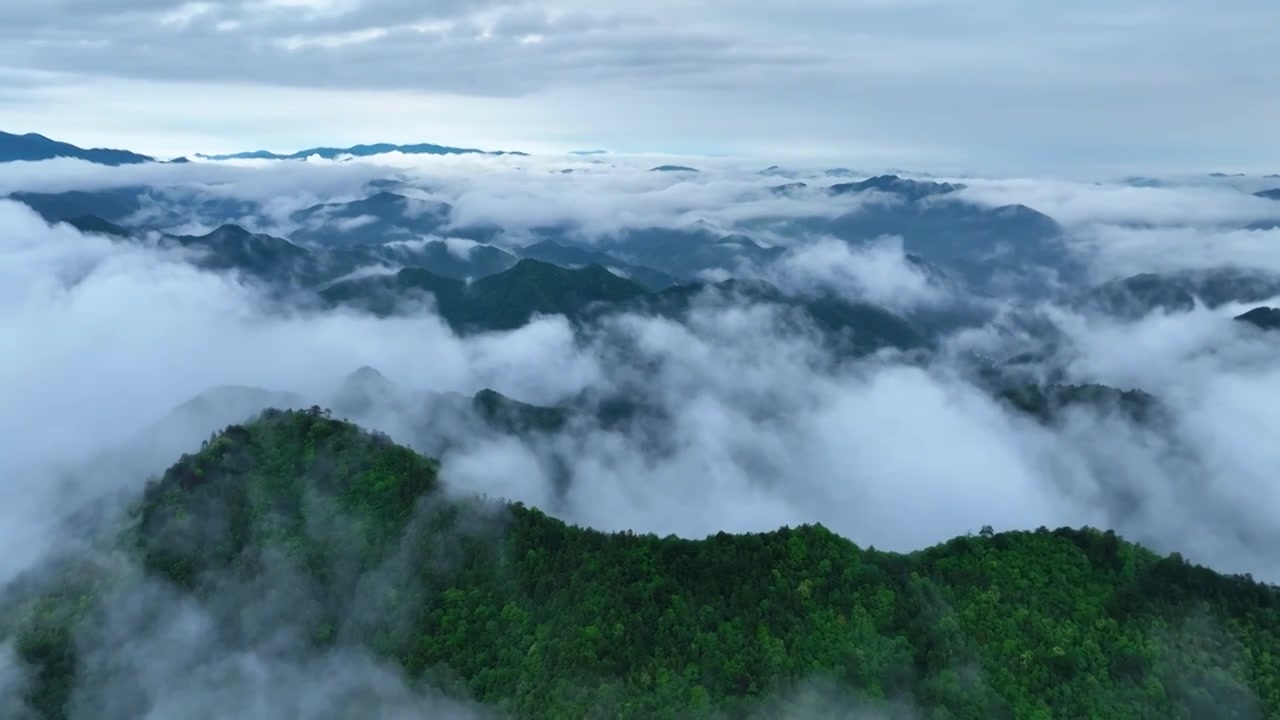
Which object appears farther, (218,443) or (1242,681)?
(218,443)

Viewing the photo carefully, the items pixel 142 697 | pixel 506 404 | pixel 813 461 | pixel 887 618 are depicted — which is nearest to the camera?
pixel 887 618

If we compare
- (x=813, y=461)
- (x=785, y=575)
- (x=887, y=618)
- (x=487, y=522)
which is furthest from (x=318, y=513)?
(x=813, y=461)

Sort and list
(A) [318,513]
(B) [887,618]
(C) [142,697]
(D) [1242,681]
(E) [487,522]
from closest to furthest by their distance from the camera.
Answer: (D) [1242,681], (B) [887,618], (C) [142,697], (E) [487,522], (A) [318,513]

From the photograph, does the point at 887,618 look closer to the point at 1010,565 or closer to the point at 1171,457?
the point at 1010,565

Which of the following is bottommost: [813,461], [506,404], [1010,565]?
[813,461]

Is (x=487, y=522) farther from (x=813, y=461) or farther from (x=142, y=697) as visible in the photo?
(x=813, y=461)

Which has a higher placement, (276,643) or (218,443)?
(218,443)

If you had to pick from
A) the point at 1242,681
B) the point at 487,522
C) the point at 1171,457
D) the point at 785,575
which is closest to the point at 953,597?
the point at 785,575
